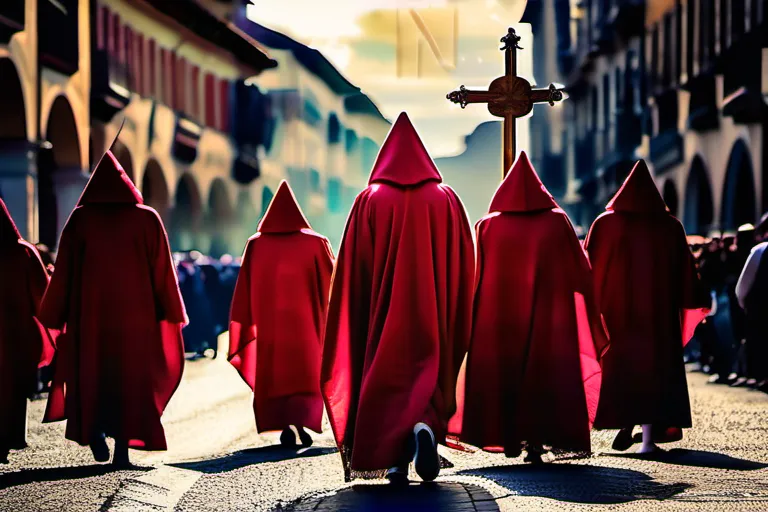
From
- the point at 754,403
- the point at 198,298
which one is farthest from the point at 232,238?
the point at 754,403

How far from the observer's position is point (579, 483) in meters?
7.23

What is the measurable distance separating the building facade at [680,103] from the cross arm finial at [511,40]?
32.7 ft

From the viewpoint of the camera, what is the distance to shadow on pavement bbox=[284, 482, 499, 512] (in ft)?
20.9

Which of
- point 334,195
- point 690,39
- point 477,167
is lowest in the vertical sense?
point 334,195

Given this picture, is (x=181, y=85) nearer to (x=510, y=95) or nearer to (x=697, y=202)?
(x=697, y=202)

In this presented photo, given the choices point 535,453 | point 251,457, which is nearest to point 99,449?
point 251,457

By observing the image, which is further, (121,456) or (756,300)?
(756,300)

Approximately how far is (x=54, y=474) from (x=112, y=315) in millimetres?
1174

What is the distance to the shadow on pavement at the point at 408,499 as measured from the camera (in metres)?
6.36

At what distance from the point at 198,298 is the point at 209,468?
13333 millimetres

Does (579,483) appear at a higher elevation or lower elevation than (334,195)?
lower

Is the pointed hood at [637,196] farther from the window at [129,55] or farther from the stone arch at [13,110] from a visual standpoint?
the window at [129,55]

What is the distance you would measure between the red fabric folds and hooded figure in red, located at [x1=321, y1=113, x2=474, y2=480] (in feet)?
6.27

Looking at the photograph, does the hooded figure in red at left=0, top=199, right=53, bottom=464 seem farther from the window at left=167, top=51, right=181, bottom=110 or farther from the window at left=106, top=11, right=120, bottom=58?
the window at left=167, top=51, right=181, bottom=110
